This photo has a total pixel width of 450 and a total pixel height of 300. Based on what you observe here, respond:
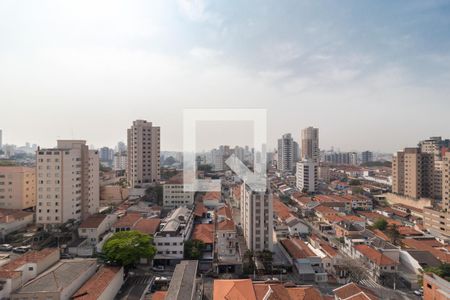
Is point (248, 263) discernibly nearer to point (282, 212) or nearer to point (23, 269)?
point (23, 269)

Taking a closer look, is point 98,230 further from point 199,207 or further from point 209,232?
point 199,207

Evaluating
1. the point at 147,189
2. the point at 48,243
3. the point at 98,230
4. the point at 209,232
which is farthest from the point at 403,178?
the point at 48,243

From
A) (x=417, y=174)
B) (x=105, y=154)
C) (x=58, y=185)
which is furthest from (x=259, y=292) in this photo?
(x=105, y=154)

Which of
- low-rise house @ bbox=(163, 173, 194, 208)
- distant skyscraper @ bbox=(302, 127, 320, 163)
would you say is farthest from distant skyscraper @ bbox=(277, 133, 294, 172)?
low-rise house @ bbox=(163, 173, 194, 208)

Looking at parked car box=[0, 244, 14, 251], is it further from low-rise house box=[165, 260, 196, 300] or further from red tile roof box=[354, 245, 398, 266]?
red tile roof box=[354, 245, 398, 266]

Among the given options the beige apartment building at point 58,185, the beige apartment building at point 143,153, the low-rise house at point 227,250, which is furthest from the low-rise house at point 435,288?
the beige apartment building at point 143,153

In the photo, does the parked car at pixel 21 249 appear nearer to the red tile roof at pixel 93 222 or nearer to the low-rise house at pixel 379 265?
the red tile roof at pixel 93 222
